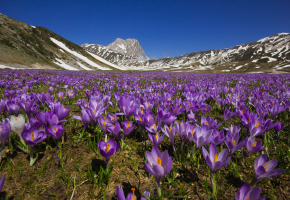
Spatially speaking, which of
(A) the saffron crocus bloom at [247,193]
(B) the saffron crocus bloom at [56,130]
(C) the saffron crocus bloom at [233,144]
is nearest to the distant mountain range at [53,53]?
(B) the saffron crocus bloom at [56,130]

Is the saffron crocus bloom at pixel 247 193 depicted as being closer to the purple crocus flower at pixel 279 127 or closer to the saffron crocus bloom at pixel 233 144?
the saffron crocus bloom at pixel 233 144

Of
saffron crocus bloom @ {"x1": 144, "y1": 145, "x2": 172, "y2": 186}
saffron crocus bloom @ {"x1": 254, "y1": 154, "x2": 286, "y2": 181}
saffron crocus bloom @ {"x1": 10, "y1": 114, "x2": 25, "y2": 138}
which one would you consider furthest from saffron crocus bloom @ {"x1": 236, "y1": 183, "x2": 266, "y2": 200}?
saffron crocus bloom @ {"x1": 10, "y1": 114, "x2": 25, "y2": 138}

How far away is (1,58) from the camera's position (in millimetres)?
31844

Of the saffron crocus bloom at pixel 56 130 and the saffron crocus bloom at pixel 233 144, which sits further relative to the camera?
the saffron crocus bloom at pixel 56 130

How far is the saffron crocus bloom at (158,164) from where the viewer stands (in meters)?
1.13

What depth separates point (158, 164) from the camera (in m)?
1.27

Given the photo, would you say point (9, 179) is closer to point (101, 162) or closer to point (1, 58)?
point (101, 162)

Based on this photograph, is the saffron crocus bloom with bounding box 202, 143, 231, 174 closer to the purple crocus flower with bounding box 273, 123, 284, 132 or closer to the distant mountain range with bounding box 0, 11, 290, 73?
the purple crocus flower with bounding box 273, 123, 284, 132

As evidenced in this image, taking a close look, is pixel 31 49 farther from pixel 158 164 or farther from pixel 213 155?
pixel 213 155

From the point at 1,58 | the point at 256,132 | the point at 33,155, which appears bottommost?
the point at 33,155

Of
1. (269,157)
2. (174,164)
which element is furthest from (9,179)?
(269,157)

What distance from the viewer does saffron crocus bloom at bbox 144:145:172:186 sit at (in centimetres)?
113

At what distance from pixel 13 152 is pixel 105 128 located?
1317 millimetres

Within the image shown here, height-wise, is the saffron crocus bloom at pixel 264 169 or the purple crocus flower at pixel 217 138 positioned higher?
the purple crocus flower at pixel 217 138
